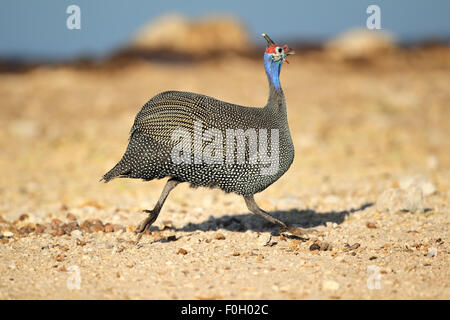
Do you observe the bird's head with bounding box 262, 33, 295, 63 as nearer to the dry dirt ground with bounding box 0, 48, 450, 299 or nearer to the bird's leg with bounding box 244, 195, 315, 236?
the bird's leg with bounding box 244, 195, 315, 236

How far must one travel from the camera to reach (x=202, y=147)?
466 cm

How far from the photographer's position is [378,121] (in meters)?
11.2

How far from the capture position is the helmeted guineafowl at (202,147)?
4.67 metres

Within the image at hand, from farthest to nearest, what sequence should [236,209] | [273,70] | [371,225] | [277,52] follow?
[236,209], [371,225], [273,70], [277,52]

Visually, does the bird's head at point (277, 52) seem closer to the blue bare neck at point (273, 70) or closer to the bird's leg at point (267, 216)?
the blue bare neck at point (273, 70)

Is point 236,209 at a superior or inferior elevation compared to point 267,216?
inferior

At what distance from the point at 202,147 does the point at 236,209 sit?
2.05 m

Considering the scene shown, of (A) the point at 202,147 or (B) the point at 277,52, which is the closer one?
(A) the point at 202,147

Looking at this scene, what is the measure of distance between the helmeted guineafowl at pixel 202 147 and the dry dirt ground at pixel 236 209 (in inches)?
23.0

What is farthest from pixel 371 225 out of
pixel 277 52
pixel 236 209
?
pixel 277 52

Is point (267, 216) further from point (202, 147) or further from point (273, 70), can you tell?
point (273, 70)

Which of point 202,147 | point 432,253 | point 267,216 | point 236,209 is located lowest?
point 432,253

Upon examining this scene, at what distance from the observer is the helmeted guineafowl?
4.67m

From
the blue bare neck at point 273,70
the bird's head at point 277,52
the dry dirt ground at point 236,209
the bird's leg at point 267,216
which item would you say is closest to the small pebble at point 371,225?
the dry dirt ground at point 236,209
